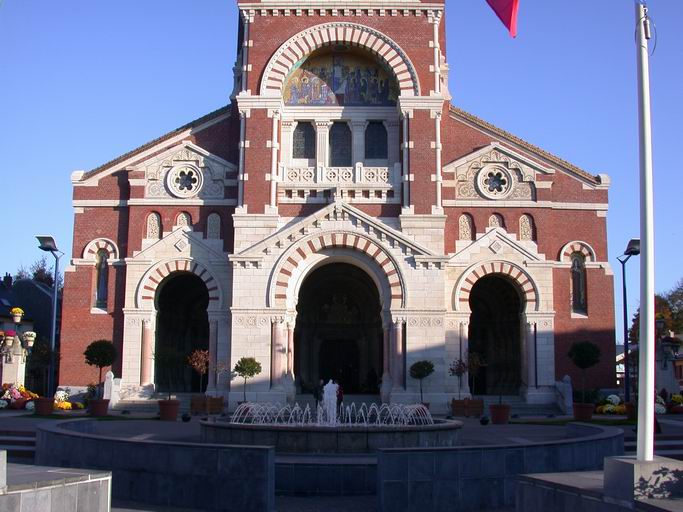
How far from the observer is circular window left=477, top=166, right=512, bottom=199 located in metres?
38.4

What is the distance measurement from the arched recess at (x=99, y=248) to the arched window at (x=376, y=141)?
12543mm

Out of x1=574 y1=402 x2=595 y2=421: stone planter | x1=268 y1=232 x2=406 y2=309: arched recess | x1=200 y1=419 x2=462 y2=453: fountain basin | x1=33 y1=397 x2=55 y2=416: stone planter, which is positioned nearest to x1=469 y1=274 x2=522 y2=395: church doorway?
x1=268 y1=232 x2=406 y2=309: arched recess

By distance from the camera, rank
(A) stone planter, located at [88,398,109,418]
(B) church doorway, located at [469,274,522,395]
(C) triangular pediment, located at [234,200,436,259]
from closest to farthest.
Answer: (A) stone planter, located at [88,398,109,418] < (C) triangular pediment, located at [234,200,436,259] < (B) church doorway, located at [469,274,522,395]

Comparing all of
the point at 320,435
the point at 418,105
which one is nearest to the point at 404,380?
the point at 418,105

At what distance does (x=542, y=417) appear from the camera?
112ft

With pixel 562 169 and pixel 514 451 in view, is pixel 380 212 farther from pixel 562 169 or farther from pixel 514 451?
pixel 514 451

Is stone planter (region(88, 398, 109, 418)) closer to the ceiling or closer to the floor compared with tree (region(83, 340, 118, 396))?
closer to the floor

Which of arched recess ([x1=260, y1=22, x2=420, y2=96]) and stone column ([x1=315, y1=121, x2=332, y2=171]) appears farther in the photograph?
stone column ([x1=315, y1=121, x2=332, y2=171])

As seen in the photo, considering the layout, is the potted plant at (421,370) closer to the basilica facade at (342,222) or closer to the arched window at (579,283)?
the basilica facade at (342,222)

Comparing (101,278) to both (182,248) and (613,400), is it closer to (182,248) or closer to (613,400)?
(182,248)

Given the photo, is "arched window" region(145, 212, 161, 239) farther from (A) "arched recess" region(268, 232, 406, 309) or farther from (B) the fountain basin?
(B) the fountain basin

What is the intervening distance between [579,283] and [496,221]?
4.86 metres

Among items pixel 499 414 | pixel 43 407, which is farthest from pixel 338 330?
pixel 43 407

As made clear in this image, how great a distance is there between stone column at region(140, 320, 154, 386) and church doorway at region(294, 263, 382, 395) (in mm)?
7355
